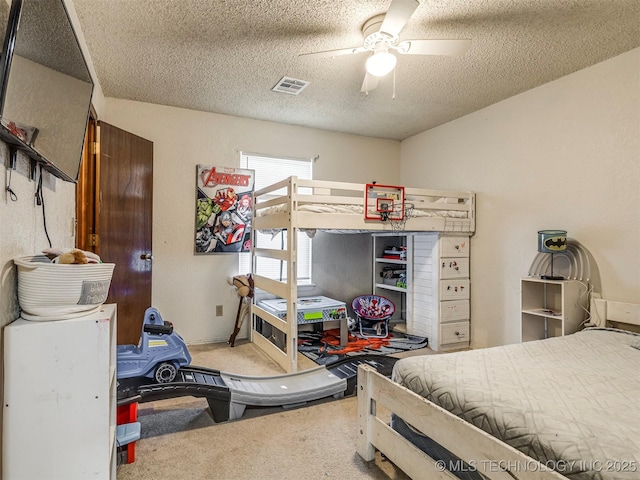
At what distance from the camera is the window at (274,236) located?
13.2 ft

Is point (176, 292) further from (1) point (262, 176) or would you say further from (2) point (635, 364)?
(2) point (635, 364)

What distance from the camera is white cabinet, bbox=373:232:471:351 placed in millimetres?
3596

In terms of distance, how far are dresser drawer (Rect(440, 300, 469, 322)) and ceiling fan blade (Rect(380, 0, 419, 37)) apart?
2.56 m

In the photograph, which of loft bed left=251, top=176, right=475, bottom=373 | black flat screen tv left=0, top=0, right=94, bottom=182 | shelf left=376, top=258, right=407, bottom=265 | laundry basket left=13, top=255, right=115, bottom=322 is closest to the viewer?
black flat screen tv left=0, top=0, right=94, bottom=182

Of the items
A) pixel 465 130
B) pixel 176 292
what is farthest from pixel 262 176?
pixel 465 130

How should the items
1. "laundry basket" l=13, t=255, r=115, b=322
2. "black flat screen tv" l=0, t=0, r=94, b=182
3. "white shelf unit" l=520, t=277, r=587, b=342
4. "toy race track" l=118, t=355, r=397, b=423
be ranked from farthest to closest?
"white shelf unit" l=520, t=277, r=587, b=342 < "toy race track" l=118, t=355, r=397, b=423 < "laundry basket" l=13, t=255, r=115, b=322 < "black flat screen tv" l=0, t=0, r=94, b=182

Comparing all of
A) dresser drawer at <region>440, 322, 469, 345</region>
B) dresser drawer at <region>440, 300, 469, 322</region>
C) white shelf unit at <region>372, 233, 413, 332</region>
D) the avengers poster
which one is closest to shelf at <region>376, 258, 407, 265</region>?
white shelf unit at <region>372, 233, 413, 332</region>

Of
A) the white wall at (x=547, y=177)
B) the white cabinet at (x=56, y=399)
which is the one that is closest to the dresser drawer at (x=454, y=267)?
the white wall at (x=547, y=177)

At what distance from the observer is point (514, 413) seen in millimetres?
1248

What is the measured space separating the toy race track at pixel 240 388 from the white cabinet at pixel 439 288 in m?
1.17

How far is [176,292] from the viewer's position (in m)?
3.67

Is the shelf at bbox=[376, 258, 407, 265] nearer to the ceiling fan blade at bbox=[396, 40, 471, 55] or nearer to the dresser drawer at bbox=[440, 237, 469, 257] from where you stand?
the dresser drawer at bbox=[440, 237, 469, 257]

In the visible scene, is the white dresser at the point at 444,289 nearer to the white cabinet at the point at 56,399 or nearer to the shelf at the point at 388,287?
the shelf at the point at 388,287

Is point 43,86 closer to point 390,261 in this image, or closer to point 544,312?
point 544,312
